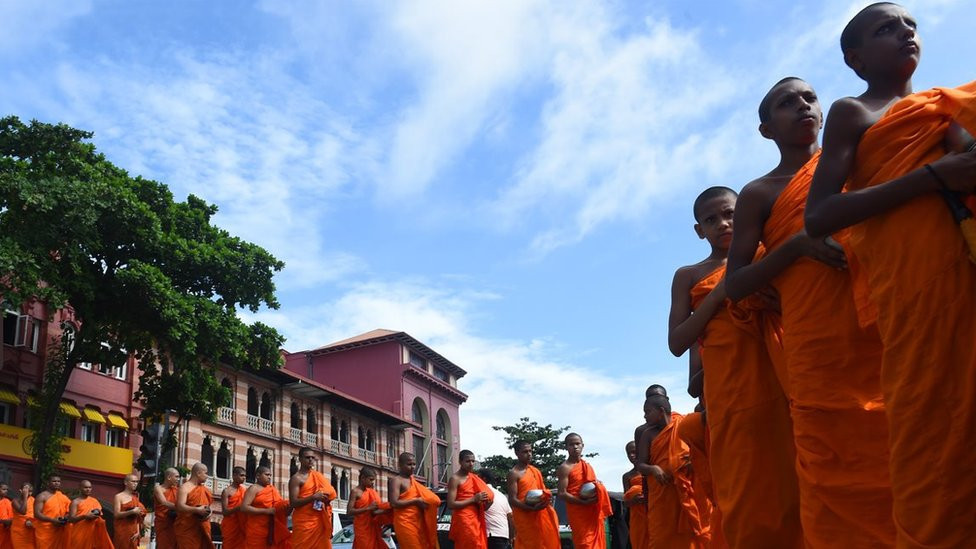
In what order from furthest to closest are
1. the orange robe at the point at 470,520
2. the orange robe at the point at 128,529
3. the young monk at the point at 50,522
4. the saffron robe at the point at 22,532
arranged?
the saffron robe at the point at 22,532
the young monk at the point at 50,522
the orange robe at the point at 128,529
the orange robe at the point at 470,520

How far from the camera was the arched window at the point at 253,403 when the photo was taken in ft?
135

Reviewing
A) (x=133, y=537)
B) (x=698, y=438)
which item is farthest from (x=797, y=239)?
(x=133, y=537)

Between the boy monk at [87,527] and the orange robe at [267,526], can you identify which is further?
the boy monk at [87,527]

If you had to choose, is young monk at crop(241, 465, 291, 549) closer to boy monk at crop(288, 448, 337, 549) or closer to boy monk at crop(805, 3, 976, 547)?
boy monk at crop(288, 448, 337, 549)

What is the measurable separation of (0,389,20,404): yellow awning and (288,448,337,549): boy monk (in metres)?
18.6

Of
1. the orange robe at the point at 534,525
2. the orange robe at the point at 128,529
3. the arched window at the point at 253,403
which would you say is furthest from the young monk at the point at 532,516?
the arched window at the point at 253,403

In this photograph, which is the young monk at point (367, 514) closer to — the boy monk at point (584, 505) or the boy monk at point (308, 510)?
the boy monk at point (308, 510)

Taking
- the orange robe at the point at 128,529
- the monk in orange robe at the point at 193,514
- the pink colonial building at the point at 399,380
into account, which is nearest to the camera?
the monk in orange robe at the point at 193,514

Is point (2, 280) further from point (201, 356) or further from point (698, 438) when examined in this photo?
point (698, 438)

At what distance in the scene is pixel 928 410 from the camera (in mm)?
2359

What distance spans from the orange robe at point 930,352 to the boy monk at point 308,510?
1083 cm

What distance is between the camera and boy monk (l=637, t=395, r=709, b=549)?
24.1 ft

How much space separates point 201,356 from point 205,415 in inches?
69.7

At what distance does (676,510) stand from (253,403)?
36.2 metres
